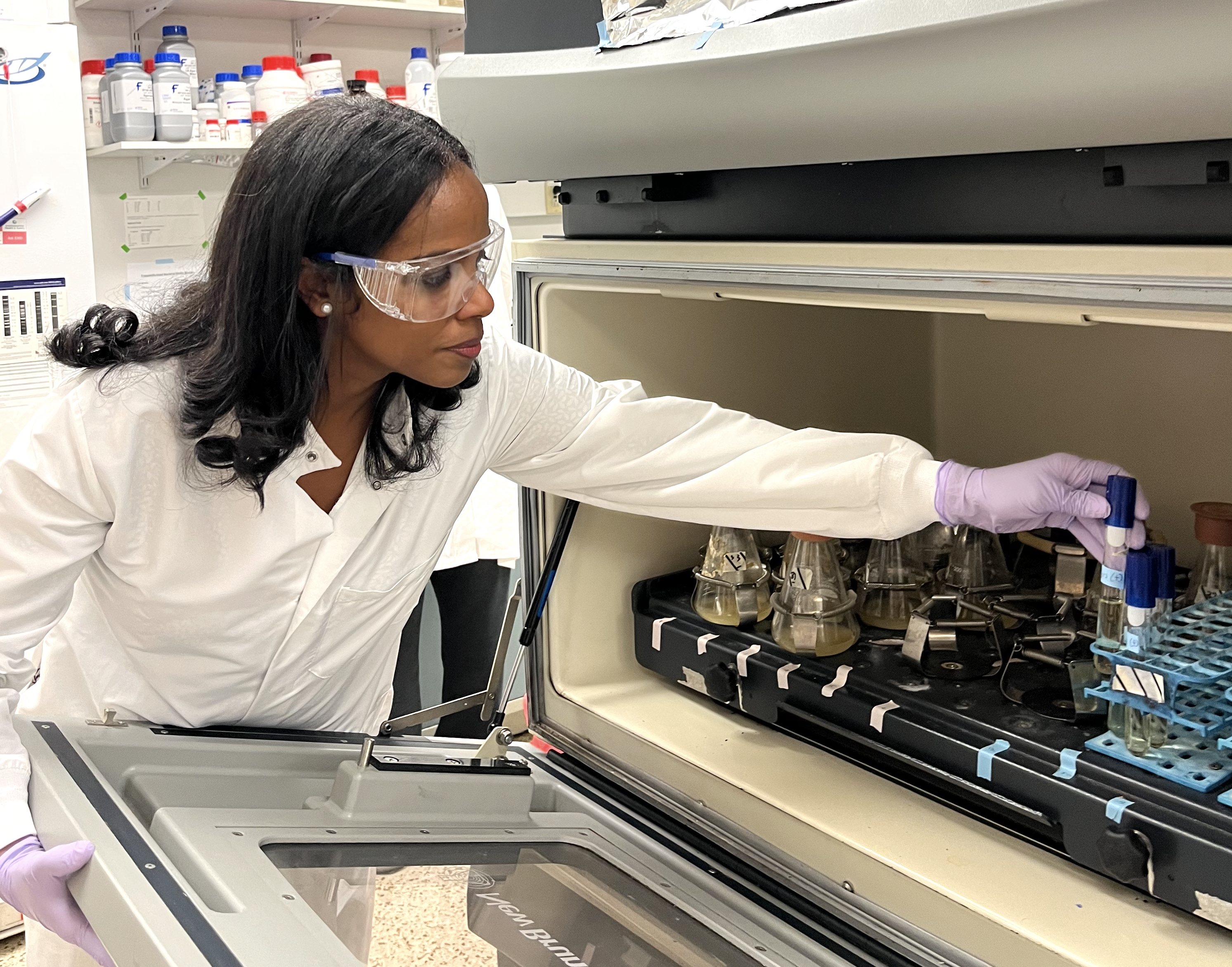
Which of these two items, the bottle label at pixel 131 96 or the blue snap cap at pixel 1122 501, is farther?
the bottle label at pixel 131 96

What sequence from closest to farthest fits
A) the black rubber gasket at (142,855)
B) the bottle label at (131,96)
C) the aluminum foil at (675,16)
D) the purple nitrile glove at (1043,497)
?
1. the black rubber gasket at (142,855)
2. the aluminum foil at (675,16)
3. the purple nitrile glove at (1043,497)
4. the bottle label at (131,96)

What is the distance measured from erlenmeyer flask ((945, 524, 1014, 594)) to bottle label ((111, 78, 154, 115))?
202 centimetres

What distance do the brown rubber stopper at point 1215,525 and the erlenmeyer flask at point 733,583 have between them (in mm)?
461

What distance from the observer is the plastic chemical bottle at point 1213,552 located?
1134mm

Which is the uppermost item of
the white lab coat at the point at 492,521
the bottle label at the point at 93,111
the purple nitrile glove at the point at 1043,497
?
the bottle label at the point at 93,111

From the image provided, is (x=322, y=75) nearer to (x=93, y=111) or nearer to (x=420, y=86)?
(x=420, y=86)

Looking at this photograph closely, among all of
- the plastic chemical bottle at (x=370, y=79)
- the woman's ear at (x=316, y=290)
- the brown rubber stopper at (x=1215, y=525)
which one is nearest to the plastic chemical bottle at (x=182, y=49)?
the plastic chemical bottle at (x=370, y=79)

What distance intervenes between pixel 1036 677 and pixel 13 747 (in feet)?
3.05

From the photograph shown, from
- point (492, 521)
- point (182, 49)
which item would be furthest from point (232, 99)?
point (492, 521)

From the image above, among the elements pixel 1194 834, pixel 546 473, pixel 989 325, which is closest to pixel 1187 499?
pixel 989 325

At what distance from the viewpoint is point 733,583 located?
Answer: 138 cm

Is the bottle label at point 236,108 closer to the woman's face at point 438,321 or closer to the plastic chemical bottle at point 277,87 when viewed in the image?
the plastic chemical bottle at point 277,87

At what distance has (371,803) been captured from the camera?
1.09 meters

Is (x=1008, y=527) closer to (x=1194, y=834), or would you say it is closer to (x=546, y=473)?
(x=1194, y=834)
